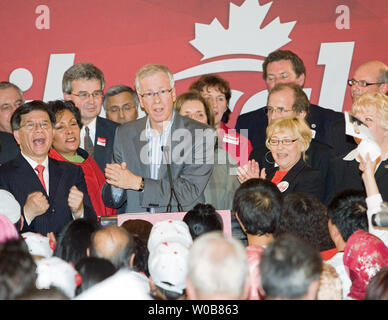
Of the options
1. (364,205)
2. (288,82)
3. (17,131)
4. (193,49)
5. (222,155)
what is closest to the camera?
(364,205)

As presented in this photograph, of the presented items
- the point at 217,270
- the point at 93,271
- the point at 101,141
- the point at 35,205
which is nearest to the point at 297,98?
the point at 101,141

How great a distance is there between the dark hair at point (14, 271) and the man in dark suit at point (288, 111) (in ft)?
8.29

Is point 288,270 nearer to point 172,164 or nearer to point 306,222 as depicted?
point 306,222

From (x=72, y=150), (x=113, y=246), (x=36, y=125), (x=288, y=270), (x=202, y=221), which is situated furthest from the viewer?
(x=72, y=150)

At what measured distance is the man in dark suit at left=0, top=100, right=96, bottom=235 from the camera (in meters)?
4.07

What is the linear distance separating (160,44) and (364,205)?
Answer: 3.41 meters

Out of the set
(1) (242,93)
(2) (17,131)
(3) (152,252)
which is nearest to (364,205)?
(3) (152,252)

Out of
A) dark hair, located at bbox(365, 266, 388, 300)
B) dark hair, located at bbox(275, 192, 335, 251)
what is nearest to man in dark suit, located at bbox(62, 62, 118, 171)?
dark hair, located at bbox(275, 192, 335, 251)

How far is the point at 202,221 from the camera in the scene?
3512mm

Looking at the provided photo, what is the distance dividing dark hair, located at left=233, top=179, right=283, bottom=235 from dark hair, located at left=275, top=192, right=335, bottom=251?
52mm

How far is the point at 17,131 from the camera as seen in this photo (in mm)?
4285

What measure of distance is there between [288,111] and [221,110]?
2.24 ft

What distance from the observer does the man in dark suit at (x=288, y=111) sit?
4621mm
